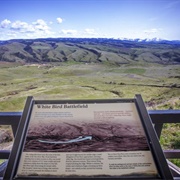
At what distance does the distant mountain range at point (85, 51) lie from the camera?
39.0 metres

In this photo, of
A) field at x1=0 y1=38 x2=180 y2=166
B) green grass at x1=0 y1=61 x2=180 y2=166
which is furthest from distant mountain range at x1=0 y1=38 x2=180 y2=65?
green grass at x1=0 y1=61 x2=180 y2=166

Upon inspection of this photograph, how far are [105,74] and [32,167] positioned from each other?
139ft

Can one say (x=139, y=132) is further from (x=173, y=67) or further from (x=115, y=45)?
(x=115, y=45)

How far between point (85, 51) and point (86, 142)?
46.4 meters

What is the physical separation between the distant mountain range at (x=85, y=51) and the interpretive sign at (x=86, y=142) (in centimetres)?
3372

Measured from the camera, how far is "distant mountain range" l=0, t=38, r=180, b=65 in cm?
3903

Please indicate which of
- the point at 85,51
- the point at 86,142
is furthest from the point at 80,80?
the point at 86,142

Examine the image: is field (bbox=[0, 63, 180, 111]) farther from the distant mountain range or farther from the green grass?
the distant mountain range

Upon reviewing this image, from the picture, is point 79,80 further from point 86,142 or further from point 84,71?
point 86,142

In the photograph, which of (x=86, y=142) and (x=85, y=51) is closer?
(x=86, y=142)

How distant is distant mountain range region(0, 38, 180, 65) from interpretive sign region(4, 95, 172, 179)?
33.7 metres

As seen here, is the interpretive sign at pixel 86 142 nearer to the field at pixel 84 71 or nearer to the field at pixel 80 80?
the field at pixel 80 80

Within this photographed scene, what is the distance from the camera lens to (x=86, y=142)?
1132mm

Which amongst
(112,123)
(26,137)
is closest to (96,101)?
(112,123)
